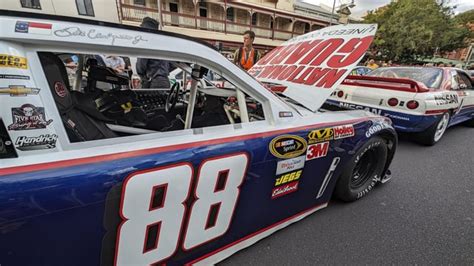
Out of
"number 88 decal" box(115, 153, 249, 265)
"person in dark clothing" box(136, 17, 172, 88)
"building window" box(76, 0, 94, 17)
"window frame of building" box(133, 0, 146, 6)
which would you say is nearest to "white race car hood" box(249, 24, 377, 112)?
"number 88 decal" box(115, 153, 249, 265)

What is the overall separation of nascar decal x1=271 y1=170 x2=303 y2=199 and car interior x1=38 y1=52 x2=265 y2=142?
0.45 meters

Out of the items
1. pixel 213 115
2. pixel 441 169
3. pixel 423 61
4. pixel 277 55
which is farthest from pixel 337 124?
pixel 423 61

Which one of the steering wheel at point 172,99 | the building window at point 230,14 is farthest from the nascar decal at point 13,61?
the building window at point 230,14

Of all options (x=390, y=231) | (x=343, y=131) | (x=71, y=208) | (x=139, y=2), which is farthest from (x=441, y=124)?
(x=139, y=2)

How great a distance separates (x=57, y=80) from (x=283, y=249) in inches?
69.1

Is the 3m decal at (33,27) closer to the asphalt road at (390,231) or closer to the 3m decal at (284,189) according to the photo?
the 3m decal at (284,189)

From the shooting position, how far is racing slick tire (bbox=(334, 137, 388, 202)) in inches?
76.1

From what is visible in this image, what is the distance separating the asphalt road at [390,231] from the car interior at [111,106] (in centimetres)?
101

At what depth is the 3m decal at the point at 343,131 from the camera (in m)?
1.57

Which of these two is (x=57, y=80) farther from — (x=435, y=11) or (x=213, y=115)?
(x=435, y=11)
